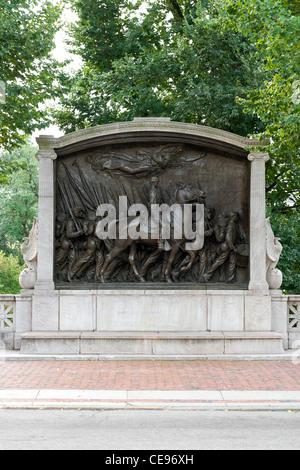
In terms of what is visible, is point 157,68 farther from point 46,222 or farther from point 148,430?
point 148,430

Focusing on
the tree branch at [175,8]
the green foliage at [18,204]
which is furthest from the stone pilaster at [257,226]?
the green foliage at [18,204]

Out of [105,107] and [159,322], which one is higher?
[105,107]

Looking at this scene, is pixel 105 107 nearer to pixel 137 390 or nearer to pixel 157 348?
pixel 157 348

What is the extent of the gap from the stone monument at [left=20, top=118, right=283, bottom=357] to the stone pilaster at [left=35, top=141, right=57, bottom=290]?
0.08ft

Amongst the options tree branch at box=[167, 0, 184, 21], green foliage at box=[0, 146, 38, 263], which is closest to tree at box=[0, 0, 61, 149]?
tree branch at box=[167, 0, 184, 21]

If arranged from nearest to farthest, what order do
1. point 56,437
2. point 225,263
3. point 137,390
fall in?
point 56,437, point 137,390, point 225,263

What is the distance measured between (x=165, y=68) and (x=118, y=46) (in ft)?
11.9

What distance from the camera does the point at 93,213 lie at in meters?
14.2

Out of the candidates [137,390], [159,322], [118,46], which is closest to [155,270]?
[159,322]

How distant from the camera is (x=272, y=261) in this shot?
13922 millimetres

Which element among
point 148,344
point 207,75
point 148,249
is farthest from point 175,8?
point 148,344

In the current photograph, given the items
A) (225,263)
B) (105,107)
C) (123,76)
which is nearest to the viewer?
(225,263)

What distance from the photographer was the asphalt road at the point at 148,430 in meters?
7.30

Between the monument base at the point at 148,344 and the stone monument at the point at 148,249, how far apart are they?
0.9 inches
